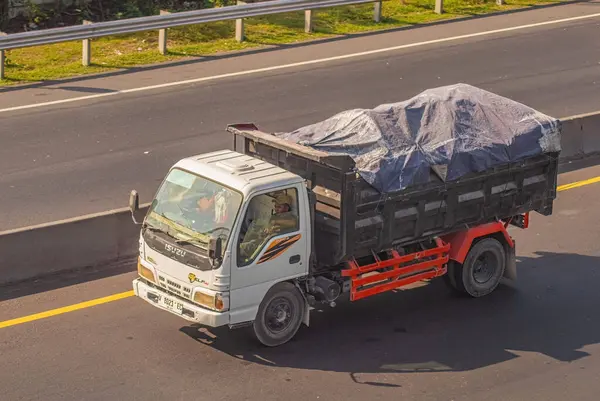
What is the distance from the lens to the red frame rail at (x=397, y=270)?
521 inches

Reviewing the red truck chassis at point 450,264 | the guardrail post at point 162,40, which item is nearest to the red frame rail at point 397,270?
the red truck chassis at point 450,264

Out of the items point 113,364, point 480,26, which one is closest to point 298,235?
point 113,364

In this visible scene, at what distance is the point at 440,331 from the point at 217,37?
12.8 metres

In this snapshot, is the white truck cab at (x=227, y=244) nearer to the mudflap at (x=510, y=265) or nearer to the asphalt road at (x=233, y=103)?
the mudflap at (x=510, y=265)

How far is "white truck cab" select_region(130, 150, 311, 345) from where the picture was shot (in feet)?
40.6

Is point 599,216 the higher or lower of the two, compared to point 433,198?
lower

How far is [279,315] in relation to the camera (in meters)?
12.9

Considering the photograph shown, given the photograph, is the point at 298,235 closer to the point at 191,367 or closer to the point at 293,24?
the point at 191,367

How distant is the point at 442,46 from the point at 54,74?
805 cm

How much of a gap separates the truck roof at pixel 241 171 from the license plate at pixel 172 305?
138 centimetres

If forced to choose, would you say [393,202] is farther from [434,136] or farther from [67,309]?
[67,309]

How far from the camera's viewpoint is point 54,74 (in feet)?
72.6

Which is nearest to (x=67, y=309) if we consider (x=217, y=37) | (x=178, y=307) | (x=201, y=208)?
(x=178, y=307)

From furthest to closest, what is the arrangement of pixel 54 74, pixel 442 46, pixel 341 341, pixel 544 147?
pixel 442 46
pixel 54 74
pixel 544 147
pixel 341 341
